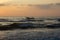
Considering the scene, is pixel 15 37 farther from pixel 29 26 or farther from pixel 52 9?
pixel 52 9

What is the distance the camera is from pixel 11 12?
4.09ft

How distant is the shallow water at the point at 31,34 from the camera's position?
104cm

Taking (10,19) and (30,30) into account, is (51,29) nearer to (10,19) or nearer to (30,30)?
(30,30)

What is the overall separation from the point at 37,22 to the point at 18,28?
0.47 ft

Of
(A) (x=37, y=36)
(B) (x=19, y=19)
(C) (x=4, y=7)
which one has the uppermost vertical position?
(C) (x=4, y=7)

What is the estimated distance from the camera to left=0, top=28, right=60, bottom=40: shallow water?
104cm

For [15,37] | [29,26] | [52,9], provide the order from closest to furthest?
1. [15,37]
2. [29,26]
3. [52,9]

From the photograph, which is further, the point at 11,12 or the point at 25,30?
the point at 11,12

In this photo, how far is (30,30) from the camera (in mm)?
1119

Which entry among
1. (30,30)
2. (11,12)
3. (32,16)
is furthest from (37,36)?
(11,12)

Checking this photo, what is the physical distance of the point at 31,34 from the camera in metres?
1.08

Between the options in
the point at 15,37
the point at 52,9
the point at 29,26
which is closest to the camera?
the point at 15,37

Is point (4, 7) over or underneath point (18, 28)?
over

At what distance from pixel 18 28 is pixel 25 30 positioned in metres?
0.06
